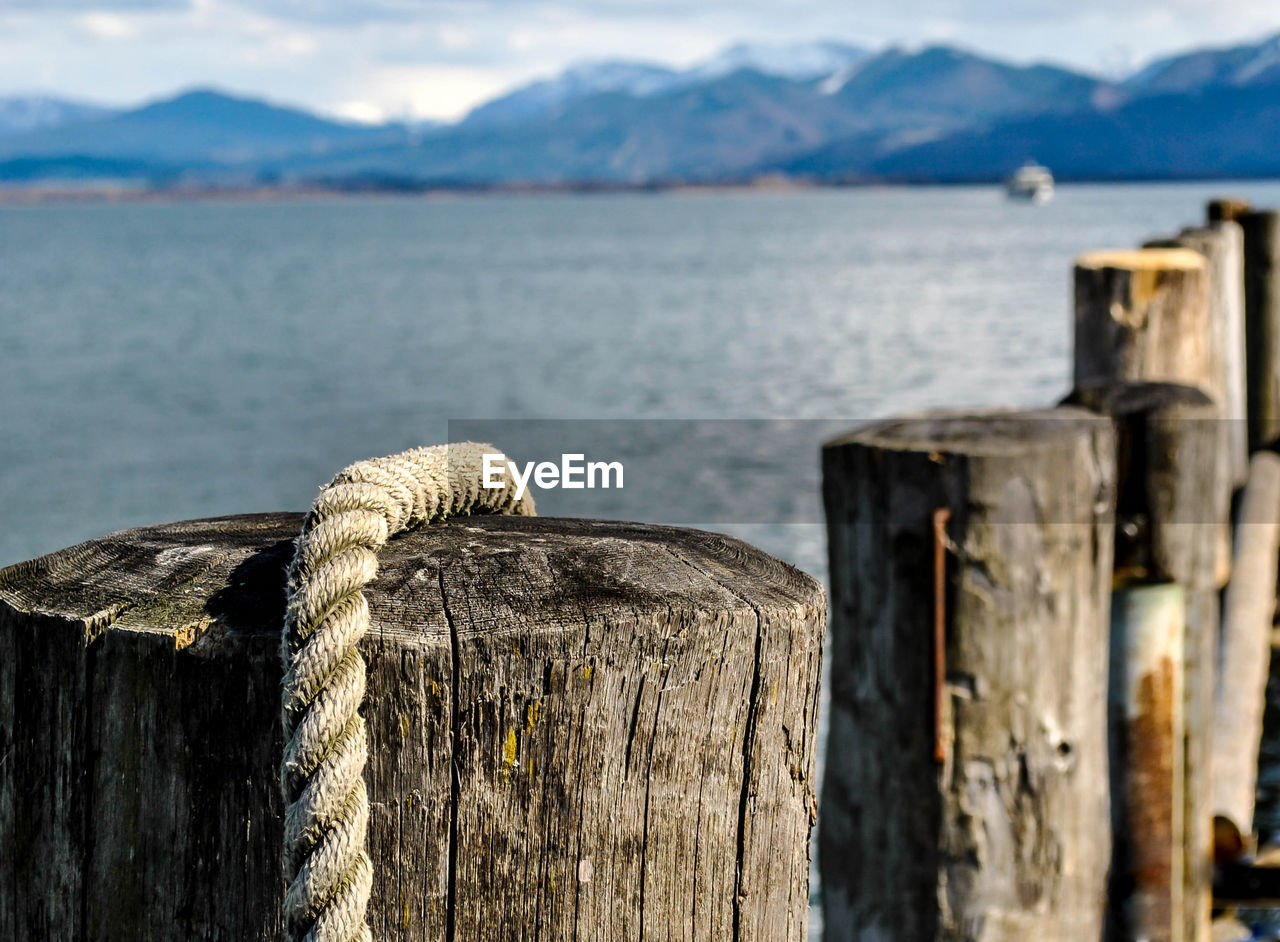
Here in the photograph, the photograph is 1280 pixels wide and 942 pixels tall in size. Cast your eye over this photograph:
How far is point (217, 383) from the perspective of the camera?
25.0m

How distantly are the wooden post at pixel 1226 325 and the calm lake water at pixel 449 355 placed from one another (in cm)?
418

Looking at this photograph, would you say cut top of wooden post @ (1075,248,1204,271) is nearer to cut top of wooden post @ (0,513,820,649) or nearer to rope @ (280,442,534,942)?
cut top of wooden post @ (0,513,820,649)

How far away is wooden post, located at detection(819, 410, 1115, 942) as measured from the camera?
2674mm

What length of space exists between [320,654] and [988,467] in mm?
1823

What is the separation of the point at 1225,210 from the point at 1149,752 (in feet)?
16.8

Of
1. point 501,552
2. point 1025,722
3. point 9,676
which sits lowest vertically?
point 1025,722

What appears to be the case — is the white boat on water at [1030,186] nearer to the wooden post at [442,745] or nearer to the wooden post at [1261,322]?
the wooden post at [1261,322]

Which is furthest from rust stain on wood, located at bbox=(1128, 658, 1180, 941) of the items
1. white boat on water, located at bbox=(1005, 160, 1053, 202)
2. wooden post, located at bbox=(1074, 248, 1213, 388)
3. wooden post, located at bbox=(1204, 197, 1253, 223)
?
white boat on water, located at bbox=(1005, 160, 1053, 202)

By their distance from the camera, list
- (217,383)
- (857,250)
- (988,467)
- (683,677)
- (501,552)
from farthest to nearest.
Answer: (857,250), (217,383), (988,467), (501,552), (683,677)

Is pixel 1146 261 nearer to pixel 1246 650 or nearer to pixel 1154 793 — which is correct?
pixel 1246 650

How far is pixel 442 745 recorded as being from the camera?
1183mm

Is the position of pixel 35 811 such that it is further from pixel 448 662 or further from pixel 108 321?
pixel 108 321

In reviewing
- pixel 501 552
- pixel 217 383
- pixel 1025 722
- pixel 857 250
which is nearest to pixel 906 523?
pixel 1025 722

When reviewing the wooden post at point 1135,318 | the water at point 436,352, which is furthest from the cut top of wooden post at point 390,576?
the water at point 436,352
